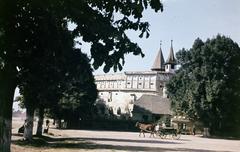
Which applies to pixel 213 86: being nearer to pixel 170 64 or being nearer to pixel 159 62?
pixel 170 64

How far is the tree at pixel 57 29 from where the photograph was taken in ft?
39.0

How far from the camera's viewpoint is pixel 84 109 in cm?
6938

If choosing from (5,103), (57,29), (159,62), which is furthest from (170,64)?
(5,103)

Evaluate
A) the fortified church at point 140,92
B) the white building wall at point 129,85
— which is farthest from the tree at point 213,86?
the white building wall at point 129,85

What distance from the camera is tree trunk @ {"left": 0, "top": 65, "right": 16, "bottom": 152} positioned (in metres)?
15.7

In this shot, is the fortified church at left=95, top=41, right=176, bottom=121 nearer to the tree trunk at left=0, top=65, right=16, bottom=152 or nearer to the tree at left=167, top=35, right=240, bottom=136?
the tree at left=167, top=35, right=240, bottom=136

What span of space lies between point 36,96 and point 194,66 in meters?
43.4

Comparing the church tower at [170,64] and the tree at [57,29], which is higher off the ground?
the church tower at [170,64]

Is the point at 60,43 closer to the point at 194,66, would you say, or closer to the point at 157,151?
the point at 157,151

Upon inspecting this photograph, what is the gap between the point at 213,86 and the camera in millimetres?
62844

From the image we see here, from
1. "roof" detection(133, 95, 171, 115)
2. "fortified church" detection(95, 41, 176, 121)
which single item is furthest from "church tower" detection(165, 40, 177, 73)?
"roof" detection(133, 95, 171, 115)

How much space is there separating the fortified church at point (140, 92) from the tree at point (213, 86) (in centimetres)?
2122

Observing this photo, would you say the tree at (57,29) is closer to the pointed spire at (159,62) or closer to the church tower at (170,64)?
the church tower at (170,64)

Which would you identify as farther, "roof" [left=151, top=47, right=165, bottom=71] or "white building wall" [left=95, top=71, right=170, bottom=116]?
"roof" [left=151, top=47, right=165, bottom=71]
